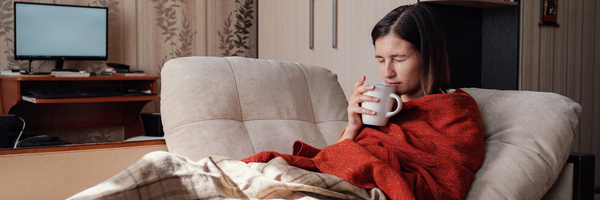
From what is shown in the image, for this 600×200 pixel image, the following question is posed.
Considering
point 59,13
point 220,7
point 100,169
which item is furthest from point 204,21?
point 100,169

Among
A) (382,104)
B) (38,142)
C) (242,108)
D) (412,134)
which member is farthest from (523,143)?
(38,142)

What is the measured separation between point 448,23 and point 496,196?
1435 millimetres

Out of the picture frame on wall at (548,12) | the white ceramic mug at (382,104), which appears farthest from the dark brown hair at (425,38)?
the picture frame on wall at (548,12)

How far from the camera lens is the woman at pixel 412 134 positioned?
3.01 feet

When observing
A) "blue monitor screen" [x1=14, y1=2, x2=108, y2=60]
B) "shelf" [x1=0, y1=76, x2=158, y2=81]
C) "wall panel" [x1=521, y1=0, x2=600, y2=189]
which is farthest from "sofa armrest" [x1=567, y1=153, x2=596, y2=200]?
"blue monitor screen" [x1=14, y1=2, x2=108, y2=60]

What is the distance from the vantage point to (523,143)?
1.15 m

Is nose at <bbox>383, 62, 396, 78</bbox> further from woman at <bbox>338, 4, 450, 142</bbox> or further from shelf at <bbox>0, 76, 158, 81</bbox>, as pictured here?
shelf at <bbox>0, 76, 158, 81</bbox>

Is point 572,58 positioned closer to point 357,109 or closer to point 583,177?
point 583,177

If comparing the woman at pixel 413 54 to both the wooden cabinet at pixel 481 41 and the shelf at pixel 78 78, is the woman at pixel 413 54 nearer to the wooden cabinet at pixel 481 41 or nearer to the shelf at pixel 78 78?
the wooden cabinet at pixel 481 41

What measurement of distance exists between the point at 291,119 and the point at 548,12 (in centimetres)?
163

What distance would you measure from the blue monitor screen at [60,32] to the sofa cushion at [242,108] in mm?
1876

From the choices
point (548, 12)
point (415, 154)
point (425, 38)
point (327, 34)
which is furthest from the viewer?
point (327, 34)

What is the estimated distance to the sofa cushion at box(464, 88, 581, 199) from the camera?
1.05m

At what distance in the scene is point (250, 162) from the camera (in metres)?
1.00
